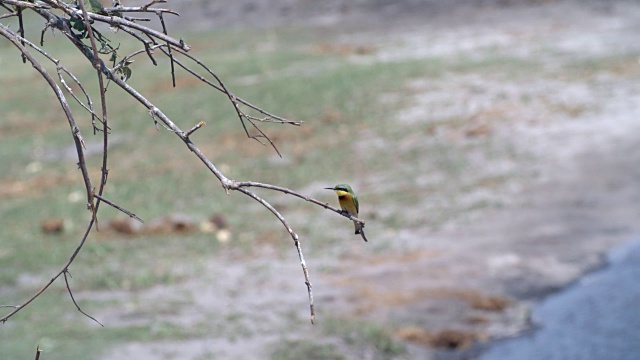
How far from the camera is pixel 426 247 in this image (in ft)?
40.7

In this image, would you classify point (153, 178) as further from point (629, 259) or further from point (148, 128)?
point (629, 259)

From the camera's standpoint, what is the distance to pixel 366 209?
1371 cm

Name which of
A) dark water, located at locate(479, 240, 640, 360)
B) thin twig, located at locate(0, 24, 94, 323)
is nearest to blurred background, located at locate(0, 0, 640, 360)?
dark water, located at locate(479, 240, 640, 360)

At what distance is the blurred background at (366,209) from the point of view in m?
10.3

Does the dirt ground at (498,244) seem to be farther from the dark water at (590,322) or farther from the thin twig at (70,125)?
the thin twig at (70,125)

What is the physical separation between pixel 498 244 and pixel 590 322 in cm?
201

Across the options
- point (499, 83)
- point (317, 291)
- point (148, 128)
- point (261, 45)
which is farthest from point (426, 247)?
point (261, 45)

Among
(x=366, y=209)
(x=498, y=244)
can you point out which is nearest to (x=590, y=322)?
(x=498, y=244)

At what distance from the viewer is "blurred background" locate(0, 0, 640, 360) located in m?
10.3

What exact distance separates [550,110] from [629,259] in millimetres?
5638

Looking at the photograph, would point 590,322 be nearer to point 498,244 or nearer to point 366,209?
point 498,244

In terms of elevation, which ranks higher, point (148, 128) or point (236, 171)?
point (148, 128)

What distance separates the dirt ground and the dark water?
204mm

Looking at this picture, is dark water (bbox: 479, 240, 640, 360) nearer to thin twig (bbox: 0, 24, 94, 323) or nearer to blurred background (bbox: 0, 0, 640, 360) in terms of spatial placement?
blurred background (bbox: 0, 0, 640, 360)
